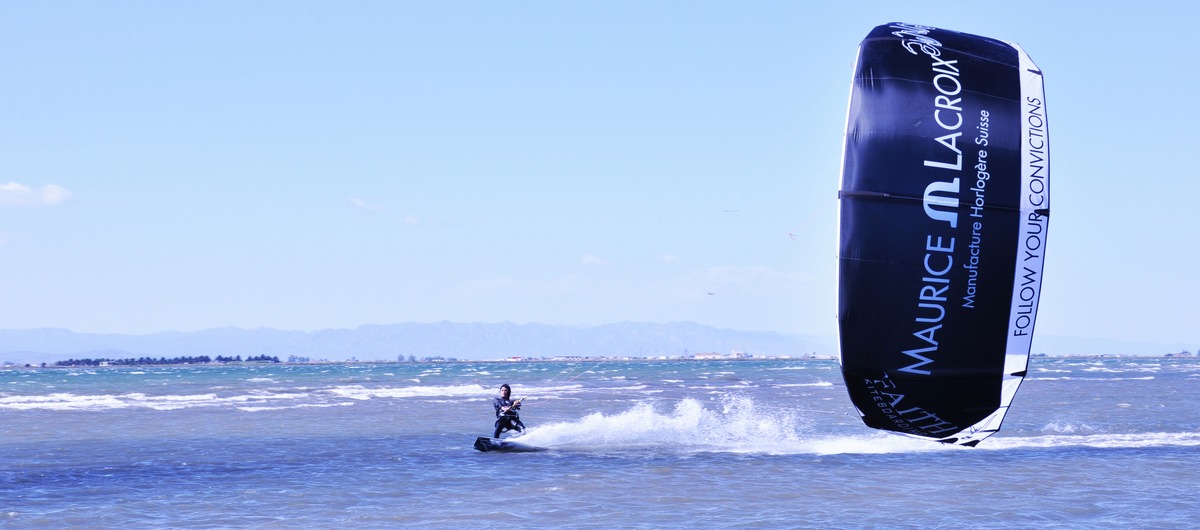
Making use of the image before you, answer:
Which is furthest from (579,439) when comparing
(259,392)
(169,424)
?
(259,392)

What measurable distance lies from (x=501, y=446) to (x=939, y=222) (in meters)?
14.0

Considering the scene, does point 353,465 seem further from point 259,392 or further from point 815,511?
point 259,392

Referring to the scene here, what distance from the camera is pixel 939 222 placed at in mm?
10430

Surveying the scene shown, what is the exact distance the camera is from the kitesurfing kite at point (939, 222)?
10477 mm

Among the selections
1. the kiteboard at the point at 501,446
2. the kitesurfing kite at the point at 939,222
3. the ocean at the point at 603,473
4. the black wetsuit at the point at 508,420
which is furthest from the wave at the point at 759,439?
the kitesurfing kite at the point at 939,222

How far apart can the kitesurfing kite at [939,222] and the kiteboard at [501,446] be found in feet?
41.7

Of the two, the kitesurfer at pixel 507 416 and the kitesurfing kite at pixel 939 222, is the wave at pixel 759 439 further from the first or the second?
the kitesurfing kite at pixel 939 222

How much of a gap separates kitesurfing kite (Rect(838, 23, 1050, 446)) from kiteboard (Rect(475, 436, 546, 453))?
500 inches

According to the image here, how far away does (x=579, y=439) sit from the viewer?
24938 mm

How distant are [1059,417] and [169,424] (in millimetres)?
24198

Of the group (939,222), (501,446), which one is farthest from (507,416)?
(939,222)

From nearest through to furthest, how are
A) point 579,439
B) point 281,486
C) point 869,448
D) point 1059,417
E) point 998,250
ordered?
point 998,250, point 281,486, point 869,448, point 579,439, point 1059,417

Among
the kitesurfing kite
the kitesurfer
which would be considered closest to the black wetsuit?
the kitesurfer

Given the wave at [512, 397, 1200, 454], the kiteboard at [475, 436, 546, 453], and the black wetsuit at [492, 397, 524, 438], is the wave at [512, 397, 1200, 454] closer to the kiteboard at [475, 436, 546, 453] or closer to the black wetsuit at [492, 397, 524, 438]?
the black wetsuit at [492, 397, 524, 438]
